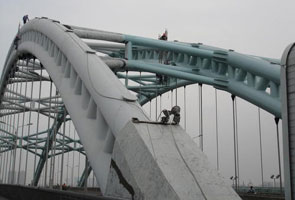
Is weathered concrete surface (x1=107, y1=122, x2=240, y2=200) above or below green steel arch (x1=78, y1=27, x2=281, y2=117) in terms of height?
below

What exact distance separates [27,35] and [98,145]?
15632 millimetres

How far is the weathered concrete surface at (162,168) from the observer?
6617mm

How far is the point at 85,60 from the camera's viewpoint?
44.3 ft

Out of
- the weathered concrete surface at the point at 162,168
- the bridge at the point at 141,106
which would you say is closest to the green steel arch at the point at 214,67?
the bridge at the point at 141,106

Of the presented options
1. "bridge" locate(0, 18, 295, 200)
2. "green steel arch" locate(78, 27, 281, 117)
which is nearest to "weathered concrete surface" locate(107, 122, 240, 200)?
"bridge" locate(0, 18, 295, 200)

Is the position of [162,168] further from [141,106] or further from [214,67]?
[214,67]

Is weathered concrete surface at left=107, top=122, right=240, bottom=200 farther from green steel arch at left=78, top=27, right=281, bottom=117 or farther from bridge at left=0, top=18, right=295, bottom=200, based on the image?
green steel arch at left=78, top=27, right=281, bottom=117

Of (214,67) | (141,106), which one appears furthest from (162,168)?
(214,67)

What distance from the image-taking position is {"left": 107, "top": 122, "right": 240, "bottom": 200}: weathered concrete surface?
21.7 feet

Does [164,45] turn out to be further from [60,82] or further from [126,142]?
[126,142]

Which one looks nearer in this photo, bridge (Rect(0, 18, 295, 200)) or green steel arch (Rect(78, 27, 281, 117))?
bridge (Rect(0, 18, 295, 200))

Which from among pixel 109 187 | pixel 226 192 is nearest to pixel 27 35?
pixel 109 187

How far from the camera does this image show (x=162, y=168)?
688 cm

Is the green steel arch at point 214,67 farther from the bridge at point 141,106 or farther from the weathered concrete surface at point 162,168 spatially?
the weathered concrete surface at point 162,168
